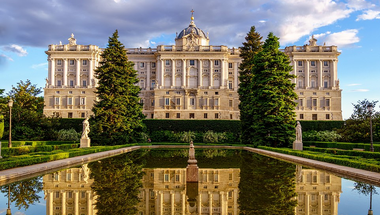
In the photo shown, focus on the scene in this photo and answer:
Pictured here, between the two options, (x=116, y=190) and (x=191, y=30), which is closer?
(x=116, y=190)

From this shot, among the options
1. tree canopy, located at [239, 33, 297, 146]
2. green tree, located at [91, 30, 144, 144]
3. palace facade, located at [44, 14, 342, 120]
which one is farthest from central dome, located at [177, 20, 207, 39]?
tree canopy, located at [239, 33, 297, 146]

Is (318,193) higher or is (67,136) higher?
(67,136)

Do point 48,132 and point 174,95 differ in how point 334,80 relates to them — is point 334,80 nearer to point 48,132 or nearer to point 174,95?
point 174,95

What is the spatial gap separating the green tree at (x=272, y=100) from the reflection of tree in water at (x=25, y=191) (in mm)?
22305

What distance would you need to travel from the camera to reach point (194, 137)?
41.5 metres

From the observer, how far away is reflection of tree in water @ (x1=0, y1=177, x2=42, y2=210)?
28.2 ft

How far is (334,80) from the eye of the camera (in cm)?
6925

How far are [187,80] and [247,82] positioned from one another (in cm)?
3006

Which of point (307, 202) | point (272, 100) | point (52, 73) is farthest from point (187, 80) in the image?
point (307, 202)

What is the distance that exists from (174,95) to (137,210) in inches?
2280

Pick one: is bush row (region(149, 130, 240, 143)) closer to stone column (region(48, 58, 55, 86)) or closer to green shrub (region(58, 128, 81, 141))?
green shrub (region(58, 128, 81, 141))

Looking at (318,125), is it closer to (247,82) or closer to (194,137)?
(247,82)

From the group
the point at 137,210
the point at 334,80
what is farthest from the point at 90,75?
the point at 137,210

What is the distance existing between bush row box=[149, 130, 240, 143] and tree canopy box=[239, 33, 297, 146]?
8477mm
